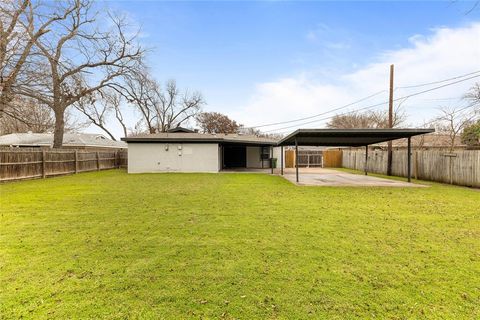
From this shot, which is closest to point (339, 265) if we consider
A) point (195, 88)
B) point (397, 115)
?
point (397, 115)

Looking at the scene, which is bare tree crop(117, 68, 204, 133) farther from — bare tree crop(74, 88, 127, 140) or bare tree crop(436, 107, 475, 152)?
bare tree crop(436, 107, 475, 152)

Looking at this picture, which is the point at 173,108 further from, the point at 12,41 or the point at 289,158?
the point at 12,41

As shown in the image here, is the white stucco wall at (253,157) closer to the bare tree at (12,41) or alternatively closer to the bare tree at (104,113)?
the bare tree at (12,41)

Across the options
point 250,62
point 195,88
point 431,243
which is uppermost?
point 195,88

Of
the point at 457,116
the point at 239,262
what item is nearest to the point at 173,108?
the point at 457,116

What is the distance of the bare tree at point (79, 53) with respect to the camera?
1323 cm

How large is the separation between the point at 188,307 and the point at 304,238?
8.33 ft

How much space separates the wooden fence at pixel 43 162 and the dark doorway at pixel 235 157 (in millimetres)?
10364

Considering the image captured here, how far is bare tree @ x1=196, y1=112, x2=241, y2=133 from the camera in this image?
4206 cm

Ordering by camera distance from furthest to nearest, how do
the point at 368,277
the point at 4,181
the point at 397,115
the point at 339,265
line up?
the point at 397,115
the point at 4,181
the point at 339,265
the point at 368,277

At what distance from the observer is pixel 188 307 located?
251 cm

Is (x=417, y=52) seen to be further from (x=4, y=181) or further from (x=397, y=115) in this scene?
(x=4, y=181)

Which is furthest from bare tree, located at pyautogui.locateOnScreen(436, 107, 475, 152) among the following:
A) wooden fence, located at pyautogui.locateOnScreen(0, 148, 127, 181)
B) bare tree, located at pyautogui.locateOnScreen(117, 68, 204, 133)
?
bare tree, located at pyautogui.locateOnScreen(117, 68, 204, 133)

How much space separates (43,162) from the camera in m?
14.4
